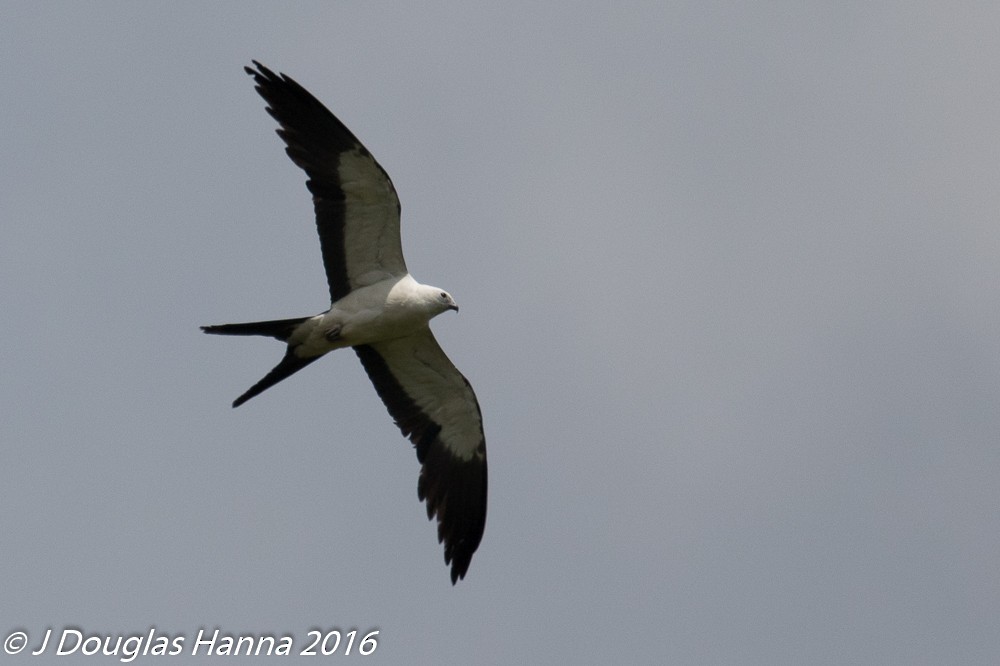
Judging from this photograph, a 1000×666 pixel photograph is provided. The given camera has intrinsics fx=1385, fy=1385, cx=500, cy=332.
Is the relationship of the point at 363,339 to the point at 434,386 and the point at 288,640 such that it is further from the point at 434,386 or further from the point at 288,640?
the point at 288,640

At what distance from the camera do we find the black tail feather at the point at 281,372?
51.6 feet

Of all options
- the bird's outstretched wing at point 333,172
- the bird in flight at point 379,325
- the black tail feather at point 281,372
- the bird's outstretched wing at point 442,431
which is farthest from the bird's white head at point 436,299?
the black tail feather at point 281,372

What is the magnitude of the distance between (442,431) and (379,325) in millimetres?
1852

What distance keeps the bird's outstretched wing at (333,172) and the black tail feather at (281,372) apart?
4.04ft

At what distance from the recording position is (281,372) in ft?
52.1

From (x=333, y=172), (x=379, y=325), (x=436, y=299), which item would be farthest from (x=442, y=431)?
(x=333, y=172)

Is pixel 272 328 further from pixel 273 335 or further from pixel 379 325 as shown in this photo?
pixel 379 325

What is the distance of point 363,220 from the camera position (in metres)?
15.5

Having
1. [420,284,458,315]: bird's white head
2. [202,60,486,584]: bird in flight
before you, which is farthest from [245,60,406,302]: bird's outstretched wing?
[420,284,458,315]: bird's white head

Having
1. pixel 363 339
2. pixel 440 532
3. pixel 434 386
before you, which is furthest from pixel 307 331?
pixel 440 532

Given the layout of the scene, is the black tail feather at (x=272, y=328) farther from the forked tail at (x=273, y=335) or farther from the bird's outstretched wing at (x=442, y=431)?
the bird's outstretched wing at (x=442, y=431)

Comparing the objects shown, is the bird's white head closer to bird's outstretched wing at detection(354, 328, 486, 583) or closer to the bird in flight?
the bird in flight

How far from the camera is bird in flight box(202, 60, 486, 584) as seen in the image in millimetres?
15344

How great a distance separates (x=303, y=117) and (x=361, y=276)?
1910mm
